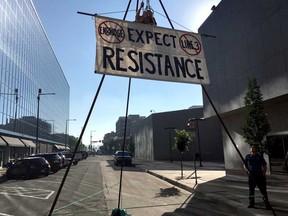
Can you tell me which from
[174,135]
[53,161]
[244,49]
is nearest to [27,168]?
[53,161]

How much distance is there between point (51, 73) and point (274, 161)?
75542 mm

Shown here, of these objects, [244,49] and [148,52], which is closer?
[148,52]

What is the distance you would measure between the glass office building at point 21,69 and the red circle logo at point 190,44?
3585 centimetres

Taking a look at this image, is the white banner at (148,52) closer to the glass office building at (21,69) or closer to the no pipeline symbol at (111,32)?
the no pipeline symbol at (111,32)

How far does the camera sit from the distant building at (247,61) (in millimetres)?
14930

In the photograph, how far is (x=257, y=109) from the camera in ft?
46.7

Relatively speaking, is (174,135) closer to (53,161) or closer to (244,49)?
(53,161)

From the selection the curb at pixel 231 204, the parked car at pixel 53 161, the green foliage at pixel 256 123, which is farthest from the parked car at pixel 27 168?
the green foliage at pixel 256 123

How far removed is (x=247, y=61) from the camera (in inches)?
696

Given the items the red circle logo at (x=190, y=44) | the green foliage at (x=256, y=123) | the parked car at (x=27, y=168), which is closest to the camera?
the red circle logo at (x=190, y=44)

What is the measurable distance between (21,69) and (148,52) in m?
48.7

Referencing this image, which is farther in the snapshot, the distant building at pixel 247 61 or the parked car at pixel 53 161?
the parked car at pixel 53 161

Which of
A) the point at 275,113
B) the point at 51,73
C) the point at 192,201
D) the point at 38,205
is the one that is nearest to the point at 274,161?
the point at 275,113

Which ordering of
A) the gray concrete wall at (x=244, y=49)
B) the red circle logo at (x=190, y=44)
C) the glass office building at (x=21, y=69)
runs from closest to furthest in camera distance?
the red circle logo at (x=190, y=44), the gray concrete wall at (x=244, y=49), the glass office building at (x=21, y=69)
